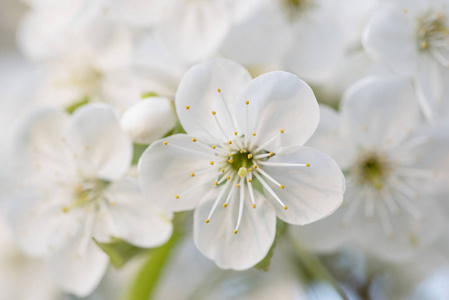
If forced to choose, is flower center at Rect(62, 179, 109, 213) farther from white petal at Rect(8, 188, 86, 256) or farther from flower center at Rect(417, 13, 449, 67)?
flower center at Rect(417, 13, 449, 67)

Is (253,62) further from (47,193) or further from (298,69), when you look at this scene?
(47,193)

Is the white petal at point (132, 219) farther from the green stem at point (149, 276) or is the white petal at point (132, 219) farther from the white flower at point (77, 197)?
the green stem at point (149, 276)

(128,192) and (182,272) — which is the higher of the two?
(128,192)

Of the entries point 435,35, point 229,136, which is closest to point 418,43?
point 435,35

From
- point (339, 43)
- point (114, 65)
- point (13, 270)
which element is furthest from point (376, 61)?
point (13, 270)

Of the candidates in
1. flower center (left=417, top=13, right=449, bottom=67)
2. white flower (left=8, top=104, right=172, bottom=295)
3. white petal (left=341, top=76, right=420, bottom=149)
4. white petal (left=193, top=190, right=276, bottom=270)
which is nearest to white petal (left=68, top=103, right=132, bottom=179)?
white flower (left=8, top=104, right=172, bottom=295)

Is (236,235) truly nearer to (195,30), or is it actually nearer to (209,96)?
(209,96)
